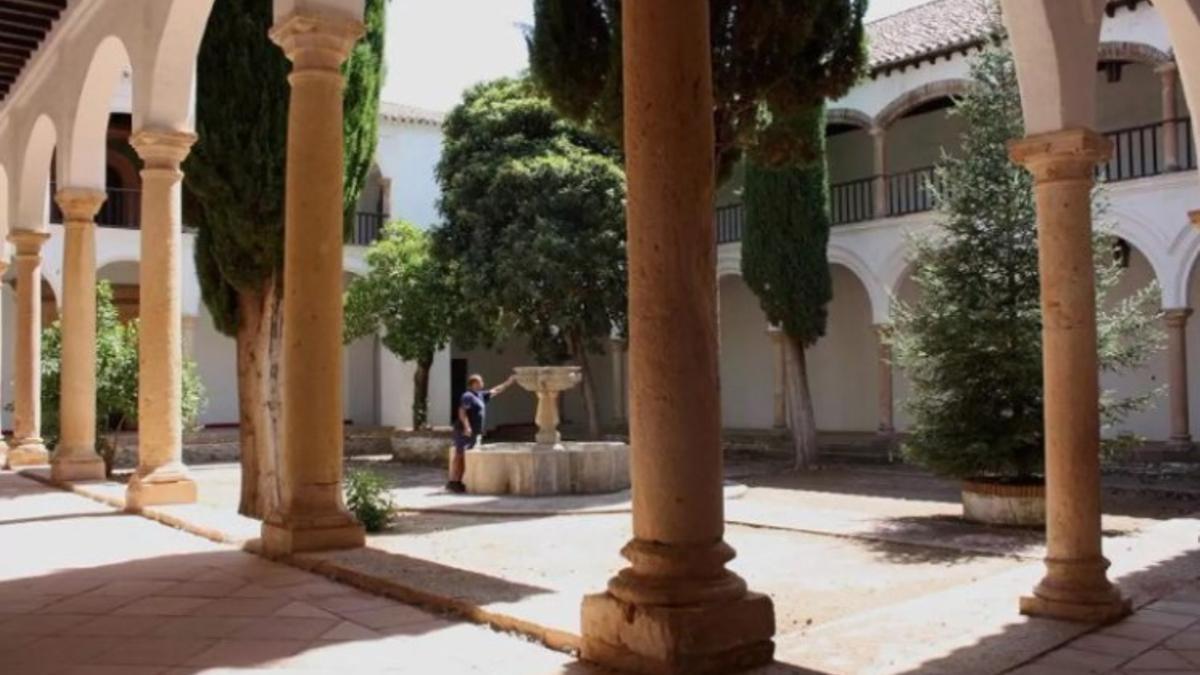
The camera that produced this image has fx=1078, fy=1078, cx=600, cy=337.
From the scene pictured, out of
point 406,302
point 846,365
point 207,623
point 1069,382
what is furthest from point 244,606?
point 846,365

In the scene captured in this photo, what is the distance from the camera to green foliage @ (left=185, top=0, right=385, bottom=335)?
975cm

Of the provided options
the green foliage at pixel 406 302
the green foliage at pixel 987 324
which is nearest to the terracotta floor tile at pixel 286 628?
the green foliage at pixel 987 324

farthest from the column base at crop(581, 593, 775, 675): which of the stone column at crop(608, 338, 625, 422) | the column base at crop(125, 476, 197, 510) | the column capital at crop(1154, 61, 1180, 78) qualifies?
the stone column at crop(608, 338, 625, 422)

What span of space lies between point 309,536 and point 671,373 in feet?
9.12

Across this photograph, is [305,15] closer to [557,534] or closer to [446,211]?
[557,534]

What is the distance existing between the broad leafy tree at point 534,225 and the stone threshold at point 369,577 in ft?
35.7

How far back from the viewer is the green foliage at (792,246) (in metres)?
17.8

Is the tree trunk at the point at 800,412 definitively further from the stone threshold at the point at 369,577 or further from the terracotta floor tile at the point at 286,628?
the terracotta floor tile at the point at 286,628

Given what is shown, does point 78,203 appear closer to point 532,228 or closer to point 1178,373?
point 532,228

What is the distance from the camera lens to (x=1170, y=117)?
52.2 ft

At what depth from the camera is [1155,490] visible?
523 inches

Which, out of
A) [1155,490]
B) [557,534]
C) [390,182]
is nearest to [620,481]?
[557,534]

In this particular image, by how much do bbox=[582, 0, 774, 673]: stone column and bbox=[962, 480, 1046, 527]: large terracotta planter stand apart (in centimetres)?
698

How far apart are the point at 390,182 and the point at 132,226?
5782 millimetres
